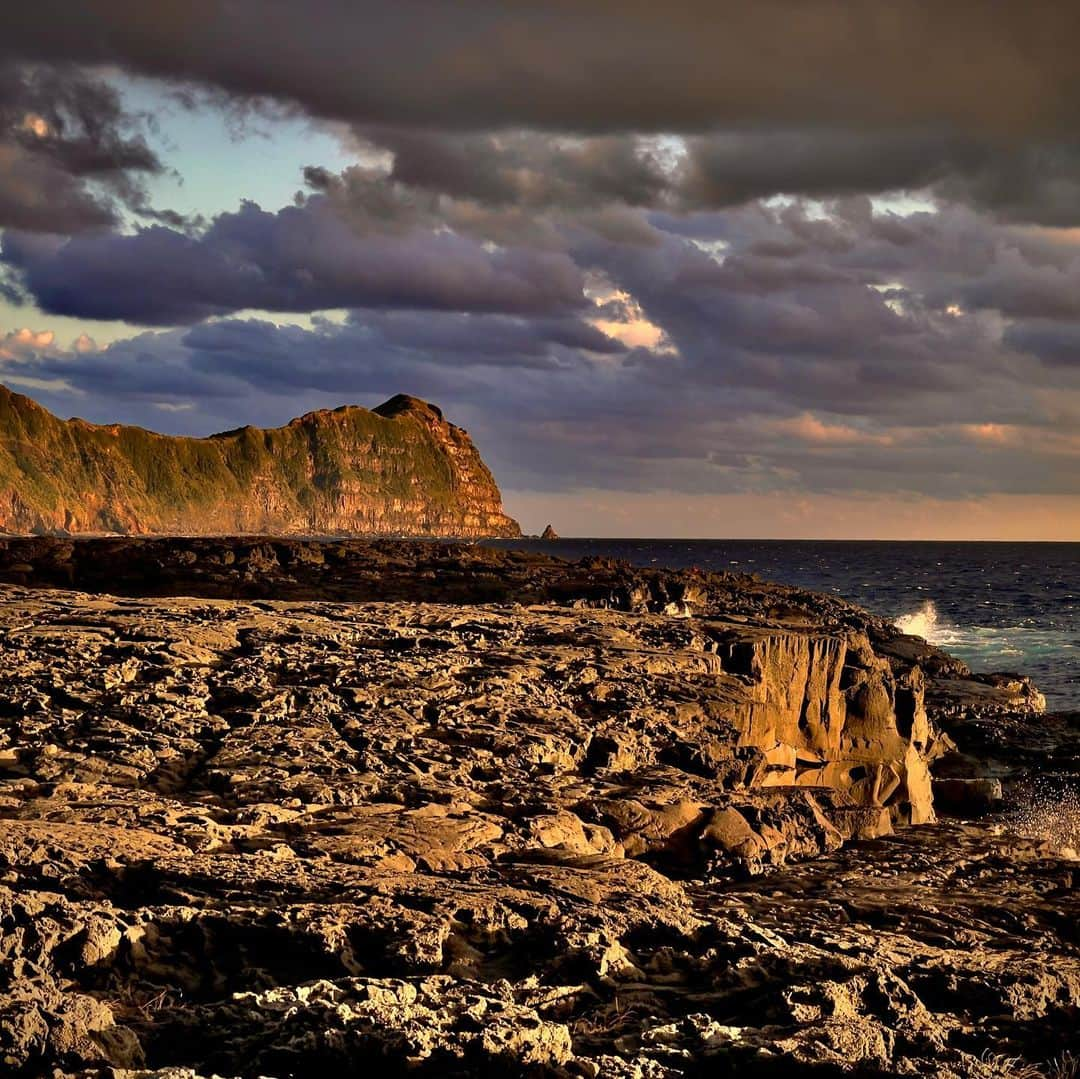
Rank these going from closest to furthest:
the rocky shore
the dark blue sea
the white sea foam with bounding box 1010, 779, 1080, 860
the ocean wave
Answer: the rocky shore
the white sea foam with bounding box 1010, 779, 1080, 860
the dark blue sea
the ocean wave

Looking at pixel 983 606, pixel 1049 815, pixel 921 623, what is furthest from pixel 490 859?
pixel 983 606

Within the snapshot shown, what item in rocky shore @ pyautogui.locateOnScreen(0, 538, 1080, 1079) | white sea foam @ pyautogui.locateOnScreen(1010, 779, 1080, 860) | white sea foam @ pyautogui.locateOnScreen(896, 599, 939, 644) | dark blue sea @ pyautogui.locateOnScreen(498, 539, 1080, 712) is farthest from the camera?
white sea foam @ pyautogui.locateOnScreen(896, 599, 939, 644)

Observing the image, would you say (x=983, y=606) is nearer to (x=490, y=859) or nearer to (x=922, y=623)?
(x=922, y=623)

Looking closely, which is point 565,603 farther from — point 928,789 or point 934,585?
point 934,585

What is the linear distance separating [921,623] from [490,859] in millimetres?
64313

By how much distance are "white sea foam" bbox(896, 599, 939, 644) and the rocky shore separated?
144 feet

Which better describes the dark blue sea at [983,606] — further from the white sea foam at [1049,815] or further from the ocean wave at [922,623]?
the white sea foam at [1049,815]

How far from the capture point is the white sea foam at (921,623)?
216ft

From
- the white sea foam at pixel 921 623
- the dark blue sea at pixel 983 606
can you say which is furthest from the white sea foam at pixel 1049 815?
the white sea foam at pixel 921 623

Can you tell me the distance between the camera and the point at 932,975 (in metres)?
8.72

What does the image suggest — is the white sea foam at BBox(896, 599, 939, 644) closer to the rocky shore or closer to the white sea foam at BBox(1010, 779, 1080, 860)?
the white sea foam at BBox(1010, 779, 1080, 860)

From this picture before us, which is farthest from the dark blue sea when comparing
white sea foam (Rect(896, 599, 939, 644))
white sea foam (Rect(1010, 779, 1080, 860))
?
white sea foam (Rect(1010, 779, 1080, 860))

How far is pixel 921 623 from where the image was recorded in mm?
71062

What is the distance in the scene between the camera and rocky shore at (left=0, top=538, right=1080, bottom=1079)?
7.06 m
